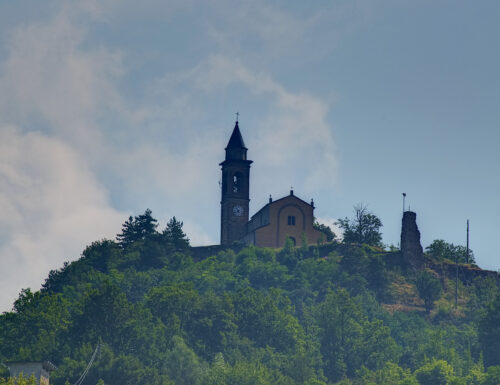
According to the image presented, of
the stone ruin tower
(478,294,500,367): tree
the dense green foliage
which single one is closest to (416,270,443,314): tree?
the dense green foliage

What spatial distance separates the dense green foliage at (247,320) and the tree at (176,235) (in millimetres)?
110

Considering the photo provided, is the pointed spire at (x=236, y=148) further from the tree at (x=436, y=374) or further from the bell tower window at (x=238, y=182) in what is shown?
the tree at (x=436, y=374)

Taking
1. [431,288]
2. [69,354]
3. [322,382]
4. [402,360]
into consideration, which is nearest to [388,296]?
[431,288]

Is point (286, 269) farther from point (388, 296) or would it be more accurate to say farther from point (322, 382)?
point (322, 382)

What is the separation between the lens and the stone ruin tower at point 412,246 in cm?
12362

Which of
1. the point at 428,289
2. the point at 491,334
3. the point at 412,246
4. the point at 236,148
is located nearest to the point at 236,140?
the point at 236,148

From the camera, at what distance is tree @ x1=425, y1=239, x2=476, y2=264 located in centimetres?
13512

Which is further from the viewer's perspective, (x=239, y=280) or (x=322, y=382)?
(x=239, y=280)

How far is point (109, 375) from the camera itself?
92500mm

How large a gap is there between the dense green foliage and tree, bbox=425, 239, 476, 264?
9.85 meters

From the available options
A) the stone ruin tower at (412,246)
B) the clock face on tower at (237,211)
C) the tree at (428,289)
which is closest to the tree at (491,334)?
the tree at (428,289)

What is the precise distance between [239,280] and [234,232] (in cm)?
975

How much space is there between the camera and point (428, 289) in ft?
395

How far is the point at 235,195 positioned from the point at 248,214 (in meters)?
2.54
